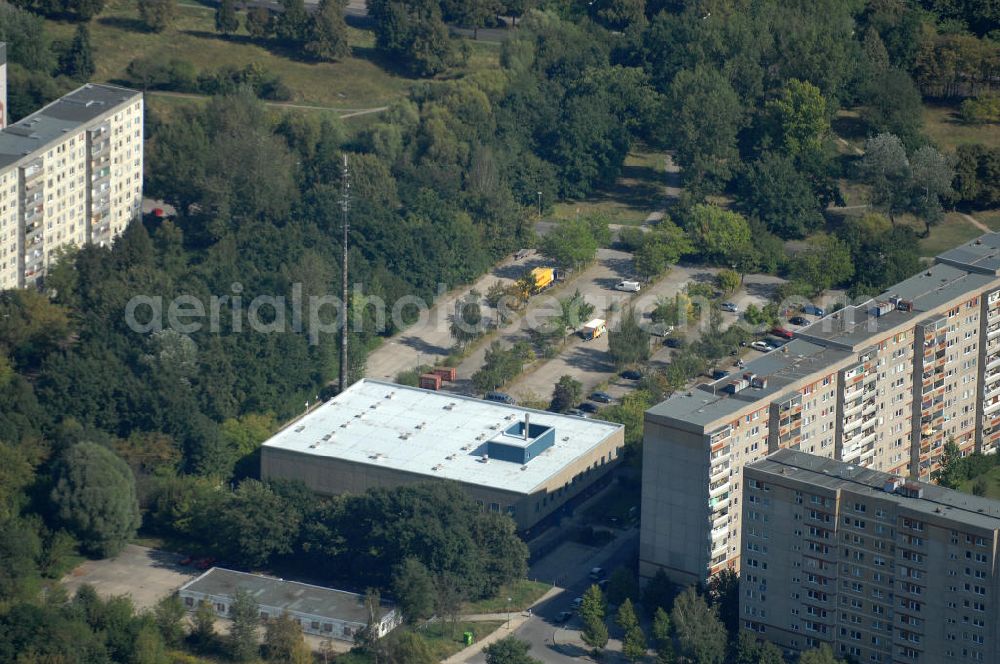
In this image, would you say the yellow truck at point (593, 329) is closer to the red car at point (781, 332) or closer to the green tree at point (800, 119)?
the red car at point (781, 332)

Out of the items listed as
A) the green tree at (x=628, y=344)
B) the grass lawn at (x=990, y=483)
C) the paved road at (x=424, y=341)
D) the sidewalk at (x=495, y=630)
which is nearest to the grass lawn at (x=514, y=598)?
the sidewalk at (x=495, y=630)

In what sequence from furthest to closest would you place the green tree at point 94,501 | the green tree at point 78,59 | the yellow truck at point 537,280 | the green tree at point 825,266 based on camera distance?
the green tree at point 78,59 → the green tree at point 825,266 → the yellow truck at point 537,280 → the green tree at point 94,501

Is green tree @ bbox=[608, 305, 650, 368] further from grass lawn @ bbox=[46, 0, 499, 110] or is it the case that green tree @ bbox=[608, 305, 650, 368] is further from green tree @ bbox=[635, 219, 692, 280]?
grass lawn @ bbox=[46, 0, 499, 110]

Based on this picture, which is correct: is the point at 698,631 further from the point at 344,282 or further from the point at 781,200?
the point at 781,200

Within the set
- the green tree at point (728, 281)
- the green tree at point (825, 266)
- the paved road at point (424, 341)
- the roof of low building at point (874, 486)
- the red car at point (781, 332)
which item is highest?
the roof of low building at point (874, 486)

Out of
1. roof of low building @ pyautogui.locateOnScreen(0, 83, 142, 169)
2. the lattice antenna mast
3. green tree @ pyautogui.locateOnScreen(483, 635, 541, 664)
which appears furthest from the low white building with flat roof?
roof of low building @ pyautogui.locateOnScreen(0, 83, 142, 169)

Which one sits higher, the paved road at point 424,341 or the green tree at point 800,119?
the green tree at point 800,119

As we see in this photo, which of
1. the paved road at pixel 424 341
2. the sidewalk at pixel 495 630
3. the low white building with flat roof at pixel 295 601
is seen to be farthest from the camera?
the paved road at pixel 424 341
